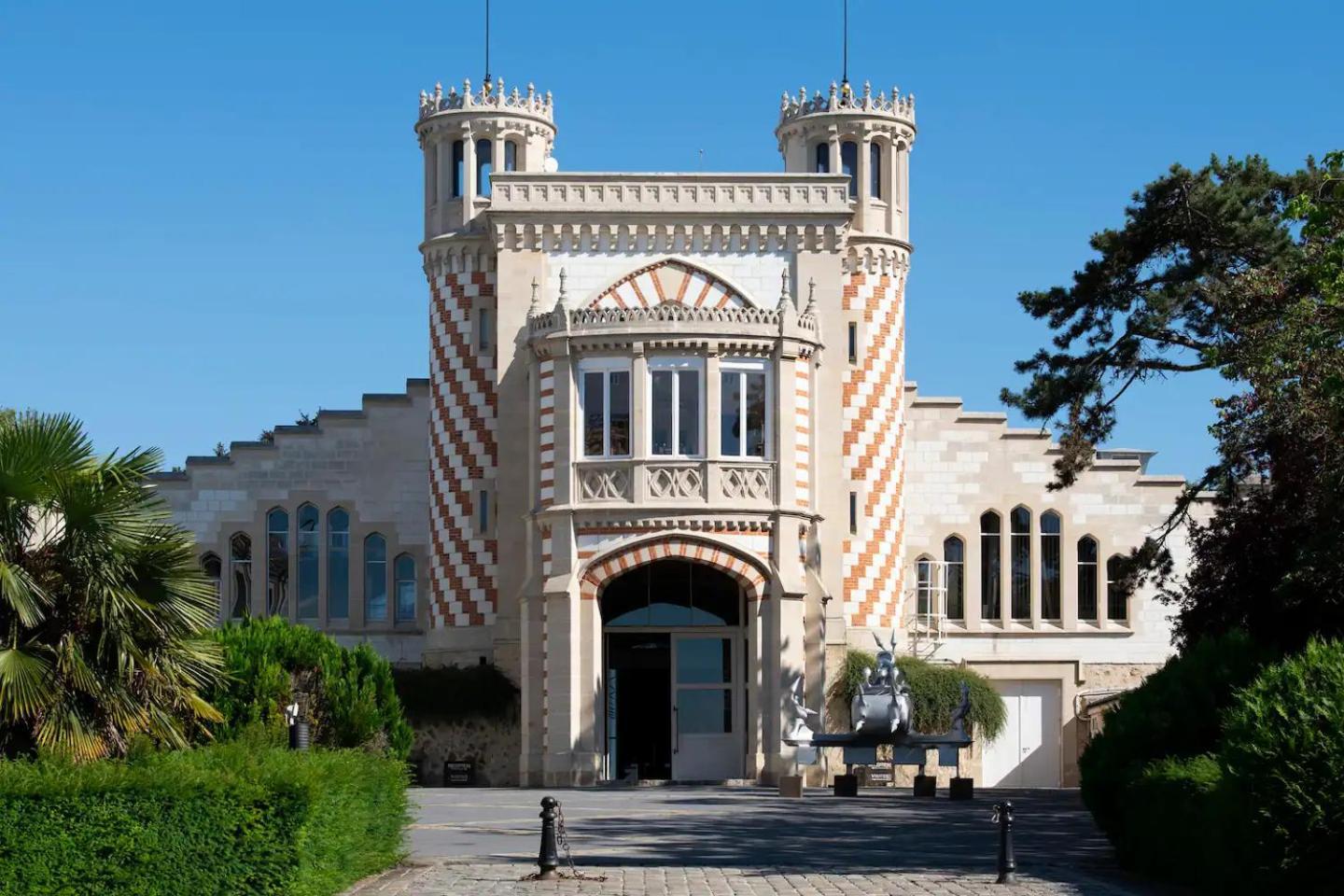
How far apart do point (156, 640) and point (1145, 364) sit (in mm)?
19187

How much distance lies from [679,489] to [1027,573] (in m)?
14.5

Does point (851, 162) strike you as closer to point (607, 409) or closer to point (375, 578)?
point (607, 409)

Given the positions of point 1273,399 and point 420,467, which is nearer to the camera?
point 1273,399

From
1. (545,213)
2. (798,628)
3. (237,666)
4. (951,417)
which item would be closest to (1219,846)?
(237,666)

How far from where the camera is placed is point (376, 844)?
2402 centimetres

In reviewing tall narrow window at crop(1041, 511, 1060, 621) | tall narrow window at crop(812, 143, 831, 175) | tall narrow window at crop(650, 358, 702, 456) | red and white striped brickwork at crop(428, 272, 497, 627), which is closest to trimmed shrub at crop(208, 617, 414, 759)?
tall narrow window at crop(650, 358, 702, 456)

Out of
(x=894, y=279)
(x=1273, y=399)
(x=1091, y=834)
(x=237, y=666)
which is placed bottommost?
(x=1091, y=834)

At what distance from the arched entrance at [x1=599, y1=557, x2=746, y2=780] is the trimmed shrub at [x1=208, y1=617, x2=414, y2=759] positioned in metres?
12.8

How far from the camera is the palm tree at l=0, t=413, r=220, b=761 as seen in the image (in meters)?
22.2

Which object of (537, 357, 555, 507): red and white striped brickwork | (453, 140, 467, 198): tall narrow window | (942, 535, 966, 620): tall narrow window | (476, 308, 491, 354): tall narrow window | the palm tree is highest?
(453, 140, 467, 198): tall narrow window

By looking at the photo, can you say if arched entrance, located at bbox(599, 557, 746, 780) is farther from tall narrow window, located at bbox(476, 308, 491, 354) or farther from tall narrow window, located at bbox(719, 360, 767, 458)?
tall narrow window, located at bbox(476, 308, 491, 354)

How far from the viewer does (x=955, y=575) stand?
5453 cm

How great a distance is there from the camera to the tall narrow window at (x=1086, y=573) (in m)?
54.9

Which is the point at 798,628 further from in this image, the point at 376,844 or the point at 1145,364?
the point at 376,844
